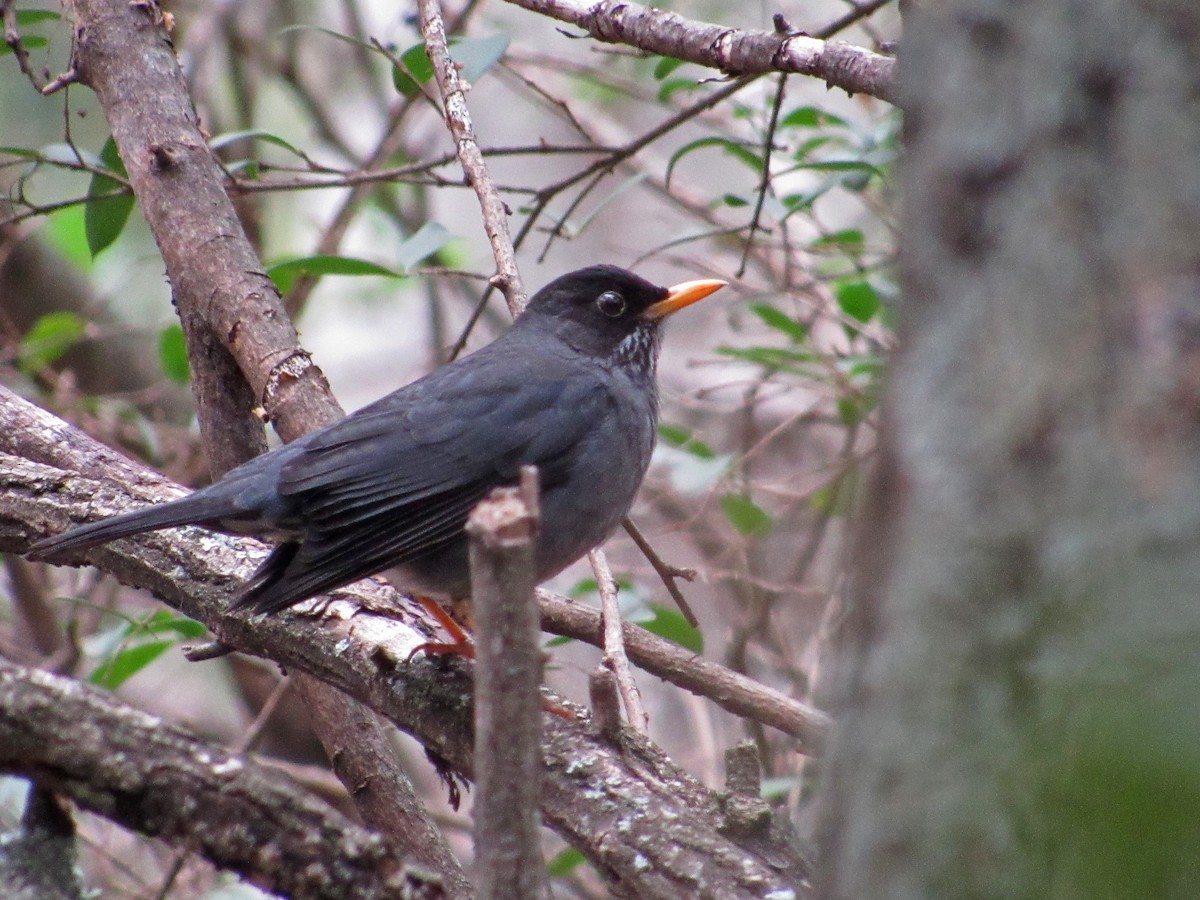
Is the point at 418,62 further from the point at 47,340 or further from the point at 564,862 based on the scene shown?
the point at 564,862

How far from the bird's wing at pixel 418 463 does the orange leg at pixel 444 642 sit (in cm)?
28

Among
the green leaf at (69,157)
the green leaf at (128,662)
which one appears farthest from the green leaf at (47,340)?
the green leaf at (128,662)

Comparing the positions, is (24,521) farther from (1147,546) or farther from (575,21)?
(1147,546)

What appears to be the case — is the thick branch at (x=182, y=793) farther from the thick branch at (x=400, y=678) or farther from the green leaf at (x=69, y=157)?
the green leaf at (x=69, y=157)

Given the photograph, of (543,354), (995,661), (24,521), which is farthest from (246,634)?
(995,661)

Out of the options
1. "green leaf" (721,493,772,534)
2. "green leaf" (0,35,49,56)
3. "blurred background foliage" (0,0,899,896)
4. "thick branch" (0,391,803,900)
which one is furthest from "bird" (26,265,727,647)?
"green leaf" (0,35,49,56)

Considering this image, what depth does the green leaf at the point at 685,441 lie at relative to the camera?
223 inches

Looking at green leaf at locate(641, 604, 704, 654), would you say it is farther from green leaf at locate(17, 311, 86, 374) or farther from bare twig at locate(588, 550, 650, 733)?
green leaf at locate(17, 311, 86, 374)

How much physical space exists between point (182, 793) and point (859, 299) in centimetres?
381

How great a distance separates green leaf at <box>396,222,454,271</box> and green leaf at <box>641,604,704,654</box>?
1520 millimetres

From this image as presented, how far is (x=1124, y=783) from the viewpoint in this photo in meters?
1.25

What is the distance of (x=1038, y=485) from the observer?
1361mm

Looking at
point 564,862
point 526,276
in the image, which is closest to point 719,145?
point 564,862

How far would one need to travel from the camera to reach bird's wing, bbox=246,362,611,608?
3785mm
